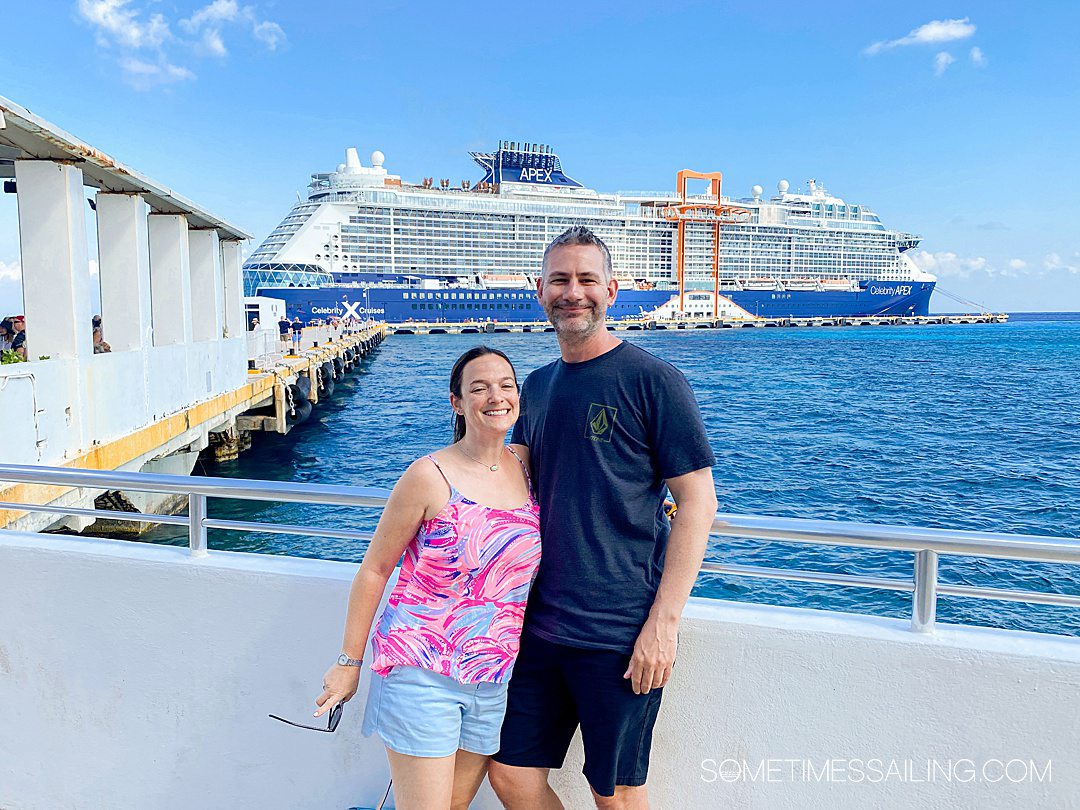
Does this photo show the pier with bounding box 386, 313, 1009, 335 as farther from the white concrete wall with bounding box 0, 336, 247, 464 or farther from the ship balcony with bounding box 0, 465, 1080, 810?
the ship balcony with bounding box 0, 465, 1080, 810

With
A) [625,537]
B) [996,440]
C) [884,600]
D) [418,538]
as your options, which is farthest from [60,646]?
[996,440]

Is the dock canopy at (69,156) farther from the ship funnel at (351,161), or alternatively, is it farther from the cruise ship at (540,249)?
the ship funnel at (351,161)

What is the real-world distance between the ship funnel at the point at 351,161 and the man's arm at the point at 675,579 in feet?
209

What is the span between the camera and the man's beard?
4.94 ft

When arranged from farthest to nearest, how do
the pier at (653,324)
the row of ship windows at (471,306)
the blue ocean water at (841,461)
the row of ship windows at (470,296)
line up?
the row of ship windows at (470,296) → the row of ship windows at (471,306) → the pier at (653,324) → the blue ocean water at (841,461)

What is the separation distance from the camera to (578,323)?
59.2 inches

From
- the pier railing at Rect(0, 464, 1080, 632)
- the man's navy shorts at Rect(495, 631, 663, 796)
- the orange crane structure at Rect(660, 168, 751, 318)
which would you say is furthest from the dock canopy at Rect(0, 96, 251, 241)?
the orange crane structure at Rect(660, 168, 751, 318)

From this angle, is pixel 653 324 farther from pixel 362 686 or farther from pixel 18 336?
pixel 362 686

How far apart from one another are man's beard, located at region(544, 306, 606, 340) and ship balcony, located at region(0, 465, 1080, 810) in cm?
47

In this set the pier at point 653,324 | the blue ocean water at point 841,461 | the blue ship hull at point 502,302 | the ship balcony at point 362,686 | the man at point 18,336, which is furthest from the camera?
the pier at point 653,324

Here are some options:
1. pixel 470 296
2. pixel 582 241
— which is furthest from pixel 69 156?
pixel 470 296

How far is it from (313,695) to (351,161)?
64600mm

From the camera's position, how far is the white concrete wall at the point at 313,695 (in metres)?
1.57

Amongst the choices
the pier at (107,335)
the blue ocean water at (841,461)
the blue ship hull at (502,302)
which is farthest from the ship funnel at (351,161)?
the pier at (107,335)
